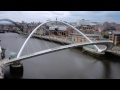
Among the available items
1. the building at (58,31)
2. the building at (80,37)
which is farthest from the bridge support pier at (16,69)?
the building at (58,31)

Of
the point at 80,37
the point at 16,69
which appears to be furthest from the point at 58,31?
the point at 16,69

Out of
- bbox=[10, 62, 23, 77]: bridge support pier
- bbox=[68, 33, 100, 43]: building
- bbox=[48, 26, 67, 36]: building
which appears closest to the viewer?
bbox=[10, 62, 23, 77]: bridge support pier

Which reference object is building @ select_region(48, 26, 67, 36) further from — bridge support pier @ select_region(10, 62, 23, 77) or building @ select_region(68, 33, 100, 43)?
bridge support pier @ select_region(10, 62, 23, 77)

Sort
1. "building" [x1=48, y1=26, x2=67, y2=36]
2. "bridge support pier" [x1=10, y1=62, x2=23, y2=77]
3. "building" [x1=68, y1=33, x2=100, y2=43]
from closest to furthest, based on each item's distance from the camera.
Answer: "bridge support pier" [x1=10, y1=62, x2=23, y2=77]
"building" [x1=68, y1=33, x2=100, y2=43]
"building" [x1=48, y1=26, x2=67, y2=36]

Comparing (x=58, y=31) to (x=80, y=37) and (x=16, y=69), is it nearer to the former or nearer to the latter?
(x=80, y=37)

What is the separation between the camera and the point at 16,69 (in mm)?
3971

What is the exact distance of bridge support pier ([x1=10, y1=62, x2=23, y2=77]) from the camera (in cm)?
370

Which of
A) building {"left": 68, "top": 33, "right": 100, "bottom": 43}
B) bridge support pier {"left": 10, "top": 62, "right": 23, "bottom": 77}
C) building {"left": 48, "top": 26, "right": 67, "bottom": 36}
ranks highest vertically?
building {"left": 48, "top": 26, "right": 67, "bottom": 36}

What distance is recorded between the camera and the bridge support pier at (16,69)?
12.2 ft

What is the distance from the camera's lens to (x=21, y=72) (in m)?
3.82

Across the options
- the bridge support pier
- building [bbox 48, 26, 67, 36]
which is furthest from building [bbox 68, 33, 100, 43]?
the bridge support pier

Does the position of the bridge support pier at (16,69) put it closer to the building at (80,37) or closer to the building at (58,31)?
the building at (80,37)
